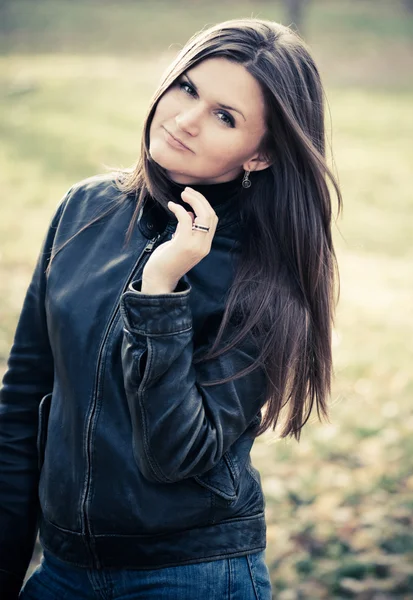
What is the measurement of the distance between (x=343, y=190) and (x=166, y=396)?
1309 centimetres

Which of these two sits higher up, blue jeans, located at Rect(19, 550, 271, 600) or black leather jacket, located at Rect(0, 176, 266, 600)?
black leather jacket, located at Rect(0, 176, 266, 600)

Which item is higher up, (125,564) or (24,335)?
(24,335)

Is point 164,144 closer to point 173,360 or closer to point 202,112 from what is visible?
point 202,112

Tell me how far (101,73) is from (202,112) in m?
19.6

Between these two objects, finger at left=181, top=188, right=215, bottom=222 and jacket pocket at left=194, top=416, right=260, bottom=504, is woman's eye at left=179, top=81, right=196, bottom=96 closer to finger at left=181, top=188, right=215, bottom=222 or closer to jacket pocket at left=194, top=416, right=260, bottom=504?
finger at left=181, top=188, right=215, bottom=222

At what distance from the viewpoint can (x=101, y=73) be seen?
68.5ft

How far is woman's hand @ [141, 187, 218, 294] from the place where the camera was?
193 centimetres

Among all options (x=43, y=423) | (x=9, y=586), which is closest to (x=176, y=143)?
(x=43, y=423)

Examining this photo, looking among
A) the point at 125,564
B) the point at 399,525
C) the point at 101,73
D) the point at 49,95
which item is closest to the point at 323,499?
the point at 399,525

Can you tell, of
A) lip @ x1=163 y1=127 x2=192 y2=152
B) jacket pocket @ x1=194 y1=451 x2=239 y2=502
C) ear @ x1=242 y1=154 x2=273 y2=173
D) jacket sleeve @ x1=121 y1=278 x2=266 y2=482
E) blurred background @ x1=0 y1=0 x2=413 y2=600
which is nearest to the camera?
jacket sleeve @ x1=121 y1=278 x2=266 y2=482

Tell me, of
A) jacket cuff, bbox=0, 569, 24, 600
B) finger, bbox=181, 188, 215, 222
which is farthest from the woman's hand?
jacket cuff, bbox=0, 569, 24, 600

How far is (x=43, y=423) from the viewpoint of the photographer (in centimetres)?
217

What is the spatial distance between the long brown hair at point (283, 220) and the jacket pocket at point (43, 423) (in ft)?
1.57

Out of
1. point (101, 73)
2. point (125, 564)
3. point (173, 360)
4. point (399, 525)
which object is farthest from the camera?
point (101, 73)
